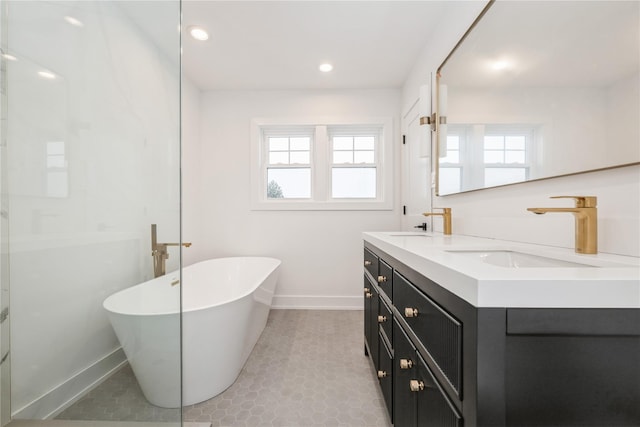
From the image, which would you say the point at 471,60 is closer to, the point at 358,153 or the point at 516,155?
the point at 516,155

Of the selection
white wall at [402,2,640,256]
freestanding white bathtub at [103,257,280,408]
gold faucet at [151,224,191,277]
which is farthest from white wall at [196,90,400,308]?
gold faucet at [151,224,191,277]

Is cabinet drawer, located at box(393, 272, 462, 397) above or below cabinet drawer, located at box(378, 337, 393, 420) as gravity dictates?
above

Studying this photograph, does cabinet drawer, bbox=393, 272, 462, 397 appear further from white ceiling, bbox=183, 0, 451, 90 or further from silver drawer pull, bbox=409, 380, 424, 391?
white ceiling, bbox=183, 0, 451, 90

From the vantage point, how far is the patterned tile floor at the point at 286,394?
3.57 feet

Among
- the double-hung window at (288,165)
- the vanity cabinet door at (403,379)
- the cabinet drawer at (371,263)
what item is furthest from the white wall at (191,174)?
the vanity cabinet door at (403,379)

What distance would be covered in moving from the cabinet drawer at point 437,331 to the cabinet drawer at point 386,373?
398 mm

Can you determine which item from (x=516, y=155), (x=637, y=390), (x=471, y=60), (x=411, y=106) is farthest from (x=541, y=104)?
(x=411, y=106)

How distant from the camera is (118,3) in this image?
4.11 ft

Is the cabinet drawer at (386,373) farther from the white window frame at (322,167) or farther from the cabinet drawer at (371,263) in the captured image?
the white window frame at (322,167)

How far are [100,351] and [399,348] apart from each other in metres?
1.18

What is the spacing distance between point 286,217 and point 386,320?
1936 millimetres

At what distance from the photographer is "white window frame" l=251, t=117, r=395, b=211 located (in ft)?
9.70

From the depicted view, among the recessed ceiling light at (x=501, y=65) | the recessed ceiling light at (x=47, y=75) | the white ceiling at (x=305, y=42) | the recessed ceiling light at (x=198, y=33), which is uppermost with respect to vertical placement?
the recessed ceiling light at (x=198, y=33)

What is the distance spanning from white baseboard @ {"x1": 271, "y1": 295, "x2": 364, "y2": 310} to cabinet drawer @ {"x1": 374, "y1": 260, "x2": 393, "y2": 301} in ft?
5.51
